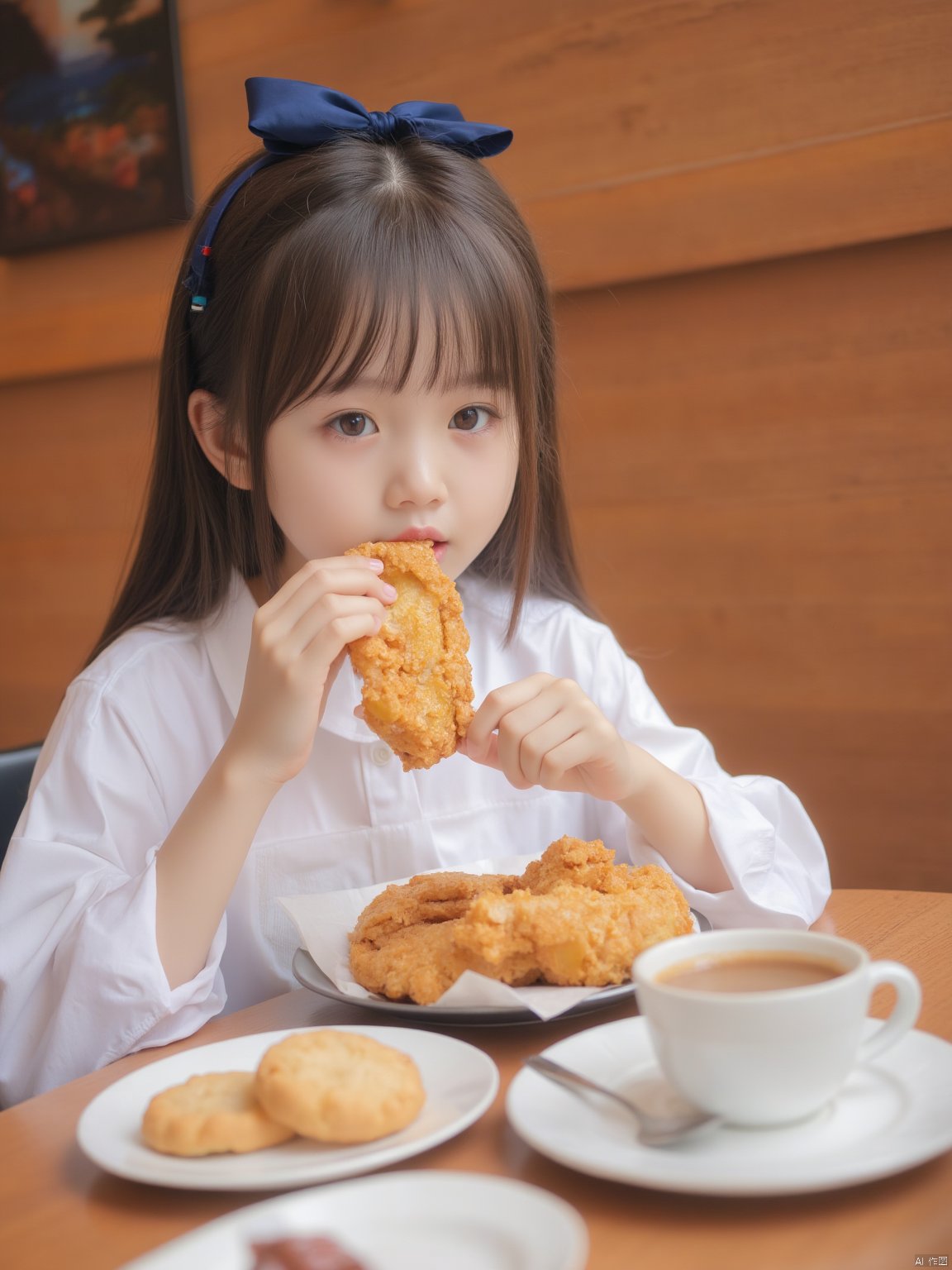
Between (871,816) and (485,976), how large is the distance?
1581 millimetres

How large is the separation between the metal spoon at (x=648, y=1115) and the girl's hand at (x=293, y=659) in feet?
1.69

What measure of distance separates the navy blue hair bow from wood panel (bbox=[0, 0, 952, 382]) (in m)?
0.82

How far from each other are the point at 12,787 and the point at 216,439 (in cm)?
54

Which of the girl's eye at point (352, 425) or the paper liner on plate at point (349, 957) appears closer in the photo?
the paper liner on plate at point (349, 957)

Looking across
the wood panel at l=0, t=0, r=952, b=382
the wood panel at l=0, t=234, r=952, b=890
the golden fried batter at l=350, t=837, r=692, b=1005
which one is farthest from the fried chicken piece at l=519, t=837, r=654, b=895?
the wood panel at l=0, t=0, r=952, b=382

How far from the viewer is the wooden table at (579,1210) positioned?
649 mm

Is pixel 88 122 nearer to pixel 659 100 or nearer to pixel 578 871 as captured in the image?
pixel 659 100

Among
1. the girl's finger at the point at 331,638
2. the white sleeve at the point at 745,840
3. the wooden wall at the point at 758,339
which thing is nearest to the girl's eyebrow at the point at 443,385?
the girl's finger at the point at 331,638

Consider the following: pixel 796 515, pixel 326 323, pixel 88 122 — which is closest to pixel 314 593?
pixel 326 323

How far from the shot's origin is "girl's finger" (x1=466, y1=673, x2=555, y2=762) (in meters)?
1.26

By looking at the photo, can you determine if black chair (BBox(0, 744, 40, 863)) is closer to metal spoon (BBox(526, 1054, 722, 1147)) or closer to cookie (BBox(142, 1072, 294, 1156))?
cookie (BBox(142, 1072, 294, 1156))

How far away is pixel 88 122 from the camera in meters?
3.43

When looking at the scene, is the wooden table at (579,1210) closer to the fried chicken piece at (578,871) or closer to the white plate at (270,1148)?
the white plate at (270,1148)

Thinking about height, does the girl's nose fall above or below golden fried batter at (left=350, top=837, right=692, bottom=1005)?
above
